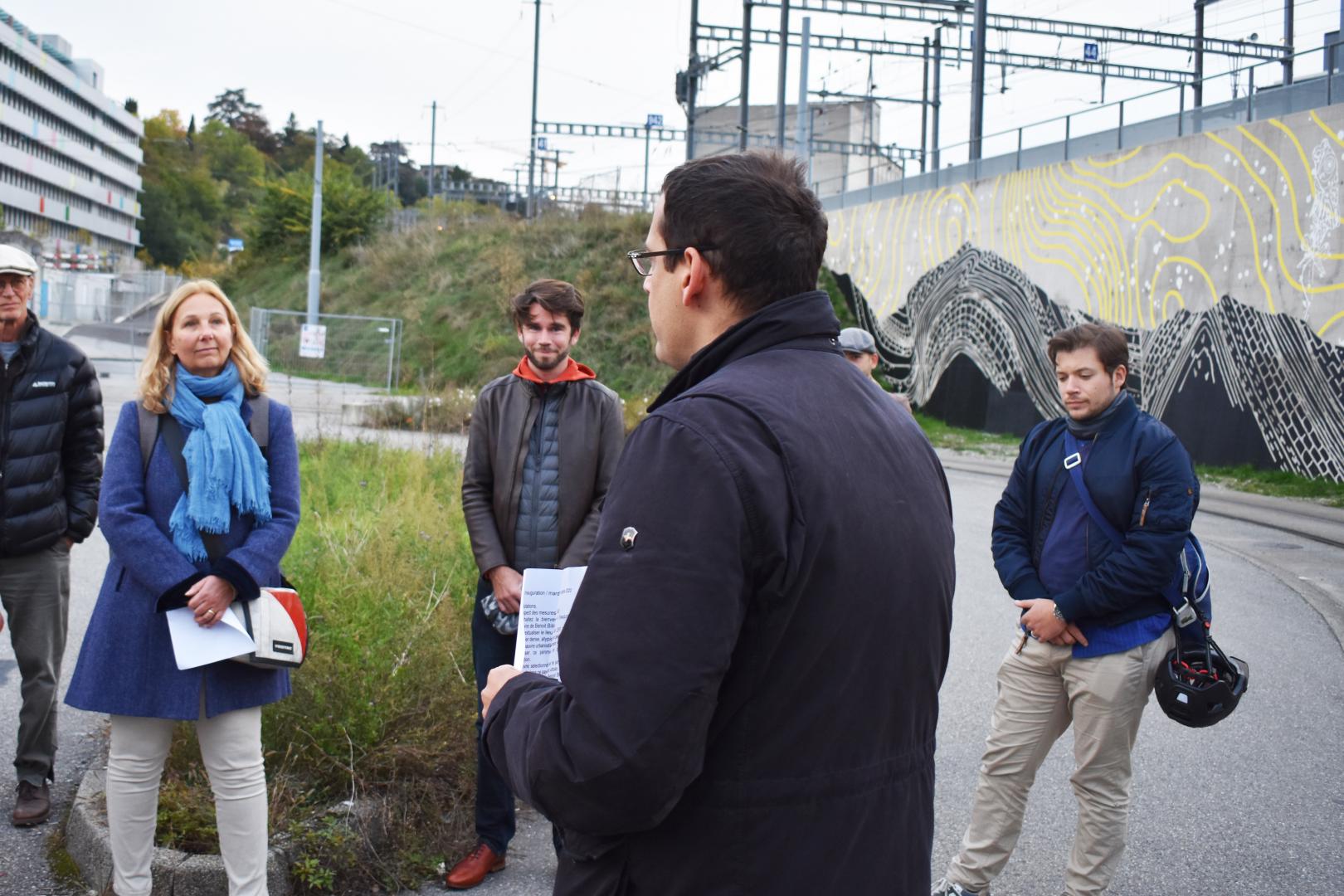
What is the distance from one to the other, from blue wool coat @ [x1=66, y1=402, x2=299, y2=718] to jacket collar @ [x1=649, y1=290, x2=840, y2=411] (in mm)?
2212

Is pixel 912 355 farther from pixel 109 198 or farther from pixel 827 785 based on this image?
pixel 109 198

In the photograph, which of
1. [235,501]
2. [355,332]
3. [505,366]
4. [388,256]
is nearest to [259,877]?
[235,501]

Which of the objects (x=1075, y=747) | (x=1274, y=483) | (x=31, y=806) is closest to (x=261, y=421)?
(x=31, y=806)

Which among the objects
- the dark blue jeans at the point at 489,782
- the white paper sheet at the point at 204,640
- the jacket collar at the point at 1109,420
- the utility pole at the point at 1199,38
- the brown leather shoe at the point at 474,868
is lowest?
the brown leather shoe at the point at 474,868

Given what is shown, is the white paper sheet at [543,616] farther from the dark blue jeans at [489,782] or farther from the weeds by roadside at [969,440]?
the weeds by roadside at [969,440]

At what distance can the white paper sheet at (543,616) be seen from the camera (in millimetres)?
2901

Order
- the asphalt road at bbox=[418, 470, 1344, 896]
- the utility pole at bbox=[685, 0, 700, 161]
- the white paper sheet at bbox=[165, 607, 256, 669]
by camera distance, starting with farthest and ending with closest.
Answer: the utility pole at bbox=[685, 0, 700, 161] → the asphalt road at bbox=[418, 470, 1344, 896] → the white paper sheet at bbox=[165, 607, 256, 669]

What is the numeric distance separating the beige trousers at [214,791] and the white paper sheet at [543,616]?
1.14 metres

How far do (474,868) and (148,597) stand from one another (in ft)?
4.70

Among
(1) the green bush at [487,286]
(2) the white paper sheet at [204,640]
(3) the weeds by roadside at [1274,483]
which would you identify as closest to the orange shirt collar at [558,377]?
(2) the white paper sheet at [204,640]

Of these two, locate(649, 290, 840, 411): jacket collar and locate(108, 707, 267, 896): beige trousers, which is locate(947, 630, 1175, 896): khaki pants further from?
locate(649, 290, 840, 411): jacket collar

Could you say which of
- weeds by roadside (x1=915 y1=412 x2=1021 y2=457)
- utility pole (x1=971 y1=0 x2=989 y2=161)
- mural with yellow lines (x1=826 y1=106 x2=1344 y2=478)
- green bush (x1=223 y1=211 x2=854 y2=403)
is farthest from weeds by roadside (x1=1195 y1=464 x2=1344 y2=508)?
green bush (x1=223 y1=211 x2=854 y2=403)

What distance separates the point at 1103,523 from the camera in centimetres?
386

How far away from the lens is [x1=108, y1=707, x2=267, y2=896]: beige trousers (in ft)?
11.7
